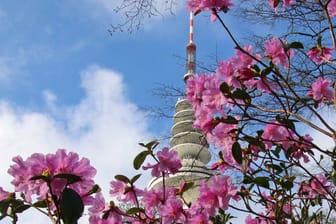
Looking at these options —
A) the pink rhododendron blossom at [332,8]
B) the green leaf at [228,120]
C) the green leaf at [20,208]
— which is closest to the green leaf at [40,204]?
the green leaf at [20,208]

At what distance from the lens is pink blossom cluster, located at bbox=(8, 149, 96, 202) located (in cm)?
111

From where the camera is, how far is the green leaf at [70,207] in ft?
3.39

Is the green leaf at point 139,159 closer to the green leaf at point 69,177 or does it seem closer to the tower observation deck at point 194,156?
the tower observation deck at point 194,156

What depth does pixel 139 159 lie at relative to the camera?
1.56 metres

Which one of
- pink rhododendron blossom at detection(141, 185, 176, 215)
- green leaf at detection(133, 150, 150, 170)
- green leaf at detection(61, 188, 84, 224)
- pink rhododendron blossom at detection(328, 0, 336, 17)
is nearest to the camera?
green leaf at detection(61, 188, 84, 224)

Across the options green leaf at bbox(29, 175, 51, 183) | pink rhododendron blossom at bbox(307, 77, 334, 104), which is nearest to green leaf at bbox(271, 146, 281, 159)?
pink rhododendron blossom at bbox(307, 77, 334, 104)

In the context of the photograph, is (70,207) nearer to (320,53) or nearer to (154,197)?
(154,197)

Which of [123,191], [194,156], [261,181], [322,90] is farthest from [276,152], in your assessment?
[194,156]

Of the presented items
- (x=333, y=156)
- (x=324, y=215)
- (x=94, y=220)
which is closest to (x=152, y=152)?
(x=94, y=220)

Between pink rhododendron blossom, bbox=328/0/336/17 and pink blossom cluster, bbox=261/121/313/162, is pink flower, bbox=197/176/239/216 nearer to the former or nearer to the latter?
pink blossom cluster, bbox=261/121/313/162

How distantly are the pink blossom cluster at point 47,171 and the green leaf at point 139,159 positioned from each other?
403mm

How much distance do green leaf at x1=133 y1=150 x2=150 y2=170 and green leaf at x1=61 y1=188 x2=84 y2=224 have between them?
51 cm

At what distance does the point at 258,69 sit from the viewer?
1438mm

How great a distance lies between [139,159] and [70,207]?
54cm
